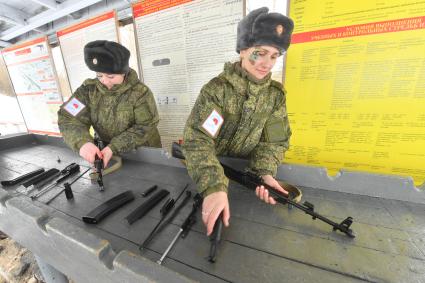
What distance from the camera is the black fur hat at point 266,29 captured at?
2.31 feet

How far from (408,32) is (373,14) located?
18 centimetres

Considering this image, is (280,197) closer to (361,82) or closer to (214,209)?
(214,209)

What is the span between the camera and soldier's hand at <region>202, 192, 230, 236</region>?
0.57 m

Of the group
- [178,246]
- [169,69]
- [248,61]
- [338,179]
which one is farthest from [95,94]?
[338,179]

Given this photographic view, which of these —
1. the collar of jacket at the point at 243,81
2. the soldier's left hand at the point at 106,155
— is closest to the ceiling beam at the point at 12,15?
the soldier's left hand at the point at 106,155

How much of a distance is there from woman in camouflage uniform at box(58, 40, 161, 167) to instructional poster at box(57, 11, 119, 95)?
765 mm

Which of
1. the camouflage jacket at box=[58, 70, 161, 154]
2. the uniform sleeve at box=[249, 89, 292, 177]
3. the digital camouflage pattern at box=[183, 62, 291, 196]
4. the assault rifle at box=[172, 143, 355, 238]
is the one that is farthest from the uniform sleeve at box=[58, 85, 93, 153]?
the uniform sleeve at box=[249, 89, 292, 177]

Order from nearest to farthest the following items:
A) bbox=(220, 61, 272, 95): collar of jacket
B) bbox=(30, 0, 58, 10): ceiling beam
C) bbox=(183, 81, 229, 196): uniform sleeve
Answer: bbox=(183, 81, 229, 196): uniform sleeve, bbox=(220, 61, 272, 95): collar of jacket, bbox=(30, 0, 58, 10): ceiling beam

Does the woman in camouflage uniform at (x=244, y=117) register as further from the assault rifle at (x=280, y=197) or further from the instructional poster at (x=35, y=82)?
the instructional poster at (x=35, y=82)

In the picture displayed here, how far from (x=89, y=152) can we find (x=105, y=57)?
510 mm

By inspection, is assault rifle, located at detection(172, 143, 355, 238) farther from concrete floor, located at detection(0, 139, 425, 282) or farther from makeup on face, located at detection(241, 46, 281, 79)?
makeup on face, located at detection(241, 46, 281, 79)

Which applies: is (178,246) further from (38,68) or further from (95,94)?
(38,68)

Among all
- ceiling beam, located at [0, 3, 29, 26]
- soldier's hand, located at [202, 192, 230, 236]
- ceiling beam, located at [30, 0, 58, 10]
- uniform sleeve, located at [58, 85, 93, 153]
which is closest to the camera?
soldier's hand, located at [202, 192, 230, 236]

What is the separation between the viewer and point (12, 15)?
200cm
